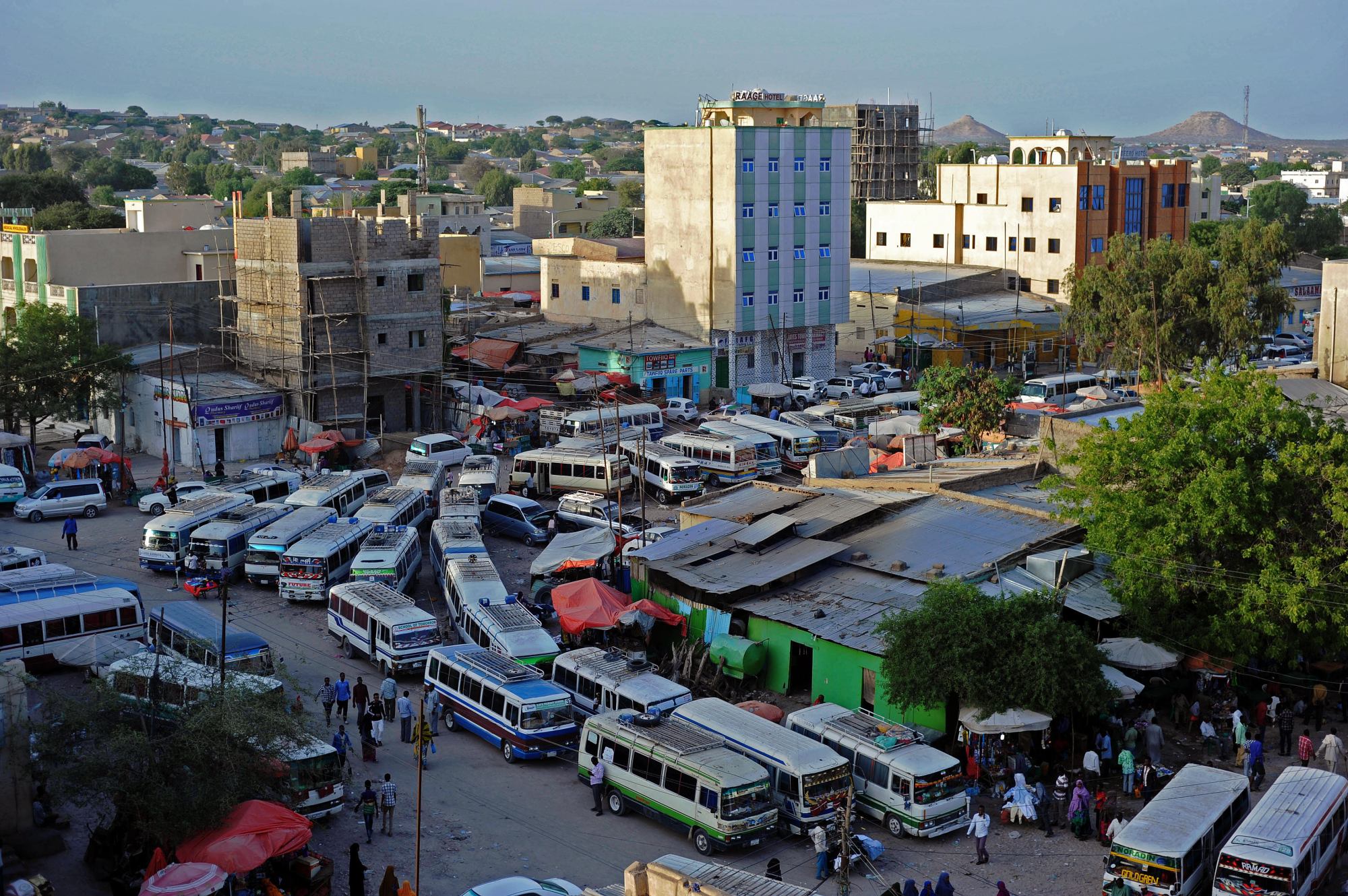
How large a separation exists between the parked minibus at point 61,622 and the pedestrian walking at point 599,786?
33.7ft

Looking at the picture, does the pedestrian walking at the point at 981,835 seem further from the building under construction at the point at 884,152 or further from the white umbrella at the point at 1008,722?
the building under construction at the point at 884,152

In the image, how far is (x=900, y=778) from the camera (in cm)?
1839

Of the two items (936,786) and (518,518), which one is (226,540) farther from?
(936,786)

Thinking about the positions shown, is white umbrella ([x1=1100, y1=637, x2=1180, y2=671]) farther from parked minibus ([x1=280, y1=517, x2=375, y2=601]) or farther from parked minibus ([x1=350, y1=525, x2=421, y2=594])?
parked minibus ([x1=280, y1=517, x2=375, y2=601])

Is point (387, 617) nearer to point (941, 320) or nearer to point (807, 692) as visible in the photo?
point (807, 692)

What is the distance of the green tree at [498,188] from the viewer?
159m

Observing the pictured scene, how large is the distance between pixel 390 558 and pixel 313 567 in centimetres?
152

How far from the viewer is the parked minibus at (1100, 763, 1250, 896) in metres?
16.0

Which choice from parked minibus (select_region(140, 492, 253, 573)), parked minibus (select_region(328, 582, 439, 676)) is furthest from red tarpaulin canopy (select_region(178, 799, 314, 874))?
parked minibus (select_region(140, 492, 253, 573))

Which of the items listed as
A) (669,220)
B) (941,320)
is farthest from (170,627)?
(941,320)

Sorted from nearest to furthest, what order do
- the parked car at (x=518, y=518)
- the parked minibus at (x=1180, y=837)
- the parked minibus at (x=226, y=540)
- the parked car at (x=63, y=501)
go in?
1. the parked minibus at (x=1180, y=837)
2. the parked minibus at (x=226, y=540)
3. the parked car at (x=518, y=518)
4. the parked car at (x=63, y=501)

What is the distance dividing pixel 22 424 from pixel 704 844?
37.1m

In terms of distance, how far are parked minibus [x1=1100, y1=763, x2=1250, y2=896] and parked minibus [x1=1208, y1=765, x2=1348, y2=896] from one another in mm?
328

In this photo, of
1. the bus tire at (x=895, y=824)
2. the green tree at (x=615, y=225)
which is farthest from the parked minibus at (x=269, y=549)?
the green tree at (x=615, y=225)
